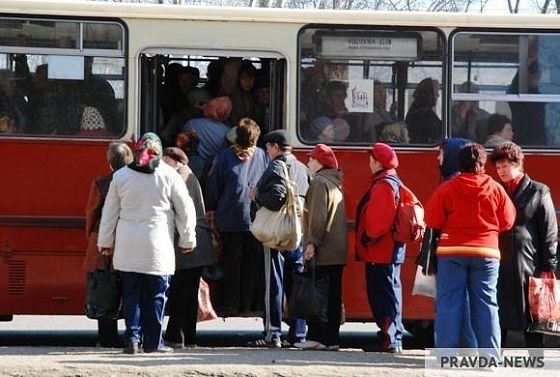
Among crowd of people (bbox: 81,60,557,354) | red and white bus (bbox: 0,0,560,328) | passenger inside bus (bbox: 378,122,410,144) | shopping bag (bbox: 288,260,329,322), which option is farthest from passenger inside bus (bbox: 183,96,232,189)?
shopping bag (bbox: 288,260,329,322)

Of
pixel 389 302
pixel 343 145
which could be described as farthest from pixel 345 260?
pixel 343 145

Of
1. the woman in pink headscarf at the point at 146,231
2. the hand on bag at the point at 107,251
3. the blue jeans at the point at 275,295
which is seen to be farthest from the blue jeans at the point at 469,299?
the hand on bag at the point at 107,251

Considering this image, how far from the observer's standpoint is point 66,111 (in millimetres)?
11664

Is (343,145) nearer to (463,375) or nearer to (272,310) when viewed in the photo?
(272,310)

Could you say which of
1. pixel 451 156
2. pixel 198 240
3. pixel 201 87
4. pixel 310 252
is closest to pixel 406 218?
pixel 451 156

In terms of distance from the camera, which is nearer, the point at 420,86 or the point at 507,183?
the point at 507,183

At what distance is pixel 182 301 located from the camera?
36.2 feet

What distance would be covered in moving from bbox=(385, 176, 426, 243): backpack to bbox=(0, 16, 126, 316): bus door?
263 cm

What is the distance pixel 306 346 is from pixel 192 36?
2.95m

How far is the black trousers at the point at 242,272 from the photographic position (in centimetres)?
1137

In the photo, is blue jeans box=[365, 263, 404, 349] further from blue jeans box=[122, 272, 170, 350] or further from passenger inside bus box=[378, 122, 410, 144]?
blue jeans box=[122, 272, 170, 350]

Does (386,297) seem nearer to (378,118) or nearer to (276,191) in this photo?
(276,191)

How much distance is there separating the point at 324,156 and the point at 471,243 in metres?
1.70

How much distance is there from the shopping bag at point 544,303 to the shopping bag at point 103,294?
3355mm
